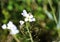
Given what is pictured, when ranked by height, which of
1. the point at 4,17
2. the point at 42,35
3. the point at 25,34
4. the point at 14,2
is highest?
the point at 14,2

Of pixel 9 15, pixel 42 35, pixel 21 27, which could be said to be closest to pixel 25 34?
pixel 21 27

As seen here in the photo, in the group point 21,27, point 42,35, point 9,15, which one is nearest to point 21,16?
point 21,27

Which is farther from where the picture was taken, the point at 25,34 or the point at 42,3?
the point at 42,3

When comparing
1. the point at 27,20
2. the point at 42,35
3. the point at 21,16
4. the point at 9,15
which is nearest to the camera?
the point at 27,20

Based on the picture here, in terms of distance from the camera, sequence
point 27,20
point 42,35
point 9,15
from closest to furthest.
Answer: point 27,20 → point 42,35 → point 9,15

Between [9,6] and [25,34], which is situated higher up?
[9,6]

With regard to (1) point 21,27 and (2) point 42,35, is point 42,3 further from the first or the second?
(1) point 21,27

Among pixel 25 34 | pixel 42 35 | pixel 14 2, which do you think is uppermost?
pixel 14 2

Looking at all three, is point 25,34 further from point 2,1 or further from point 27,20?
point 2,1

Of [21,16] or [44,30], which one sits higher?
[44,30]
